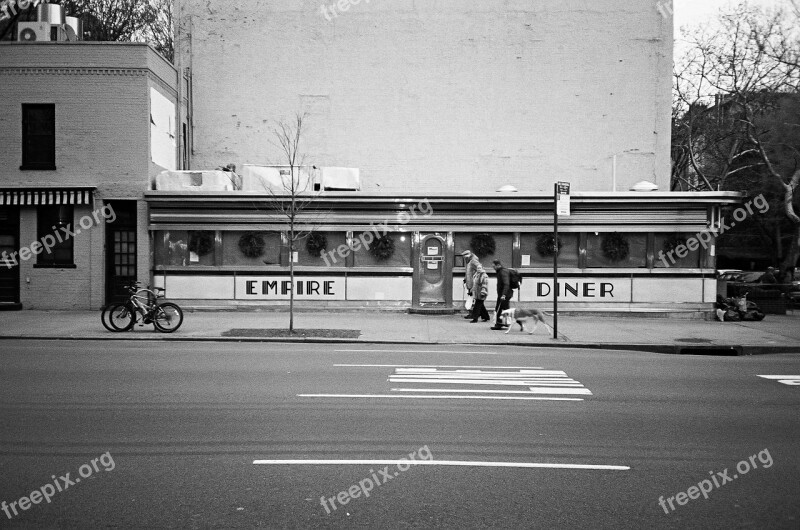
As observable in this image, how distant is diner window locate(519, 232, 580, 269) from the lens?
20.9 meters

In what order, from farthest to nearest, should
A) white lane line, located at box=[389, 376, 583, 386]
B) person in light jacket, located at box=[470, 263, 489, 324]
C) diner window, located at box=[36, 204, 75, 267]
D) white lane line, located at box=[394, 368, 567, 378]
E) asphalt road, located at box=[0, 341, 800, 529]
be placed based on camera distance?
diner window, located at box=[36, 204, 75, 267] → person in light jacket, located at box=[470, 263, 489, 324] → white lane line, located at box=[394, 368, 567, 378] → white lane line, located at box=[389, 376, 583, 386] → asphalt road, located at box=[0, 341, 800, 529]

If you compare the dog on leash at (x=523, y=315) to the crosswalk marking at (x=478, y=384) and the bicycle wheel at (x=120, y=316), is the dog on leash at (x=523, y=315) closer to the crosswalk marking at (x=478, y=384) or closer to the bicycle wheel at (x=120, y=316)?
the crosswalk marking at (x=478, y=384)

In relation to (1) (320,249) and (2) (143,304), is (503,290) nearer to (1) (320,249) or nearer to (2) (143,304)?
(1) (320,249)

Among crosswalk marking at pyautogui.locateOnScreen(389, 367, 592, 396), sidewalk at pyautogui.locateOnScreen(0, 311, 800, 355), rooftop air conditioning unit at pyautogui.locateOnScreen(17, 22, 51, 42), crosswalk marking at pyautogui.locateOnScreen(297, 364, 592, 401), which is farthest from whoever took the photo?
rooftop air conditioning unit at pyautogui.locateOnScreen(17, 22, 51, 42)

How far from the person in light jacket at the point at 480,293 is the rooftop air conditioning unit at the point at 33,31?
15589 millimetres

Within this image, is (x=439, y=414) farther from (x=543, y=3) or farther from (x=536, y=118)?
(x=543, y=3)

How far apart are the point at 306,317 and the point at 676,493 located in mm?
14548

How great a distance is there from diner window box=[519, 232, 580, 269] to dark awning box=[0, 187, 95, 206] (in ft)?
42.5

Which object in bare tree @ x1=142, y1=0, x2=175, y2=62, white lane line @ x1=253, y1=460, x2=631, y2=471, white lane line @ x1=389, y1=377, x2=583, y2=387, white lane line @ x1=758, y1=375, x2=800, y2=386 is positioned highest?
bare tree @ x1=142, y1=0, x2=175, y2=62

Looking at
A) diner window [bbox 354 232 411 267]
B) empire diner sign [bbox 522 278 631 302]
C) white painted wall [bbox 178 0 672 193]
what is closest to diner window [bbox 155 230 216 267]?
white painted wall [bbox 178 0 672 193]

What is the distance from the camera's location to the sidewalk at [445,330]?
49.3 ft

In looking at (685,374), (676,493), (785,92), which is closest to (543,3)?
(785,92)

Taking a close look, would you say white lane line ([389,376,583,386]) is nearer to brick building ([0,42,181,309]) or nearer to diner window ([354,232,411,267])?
diner window ([354,232,411,267])

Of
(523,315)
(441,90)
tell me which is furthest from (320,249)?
(441,90)
